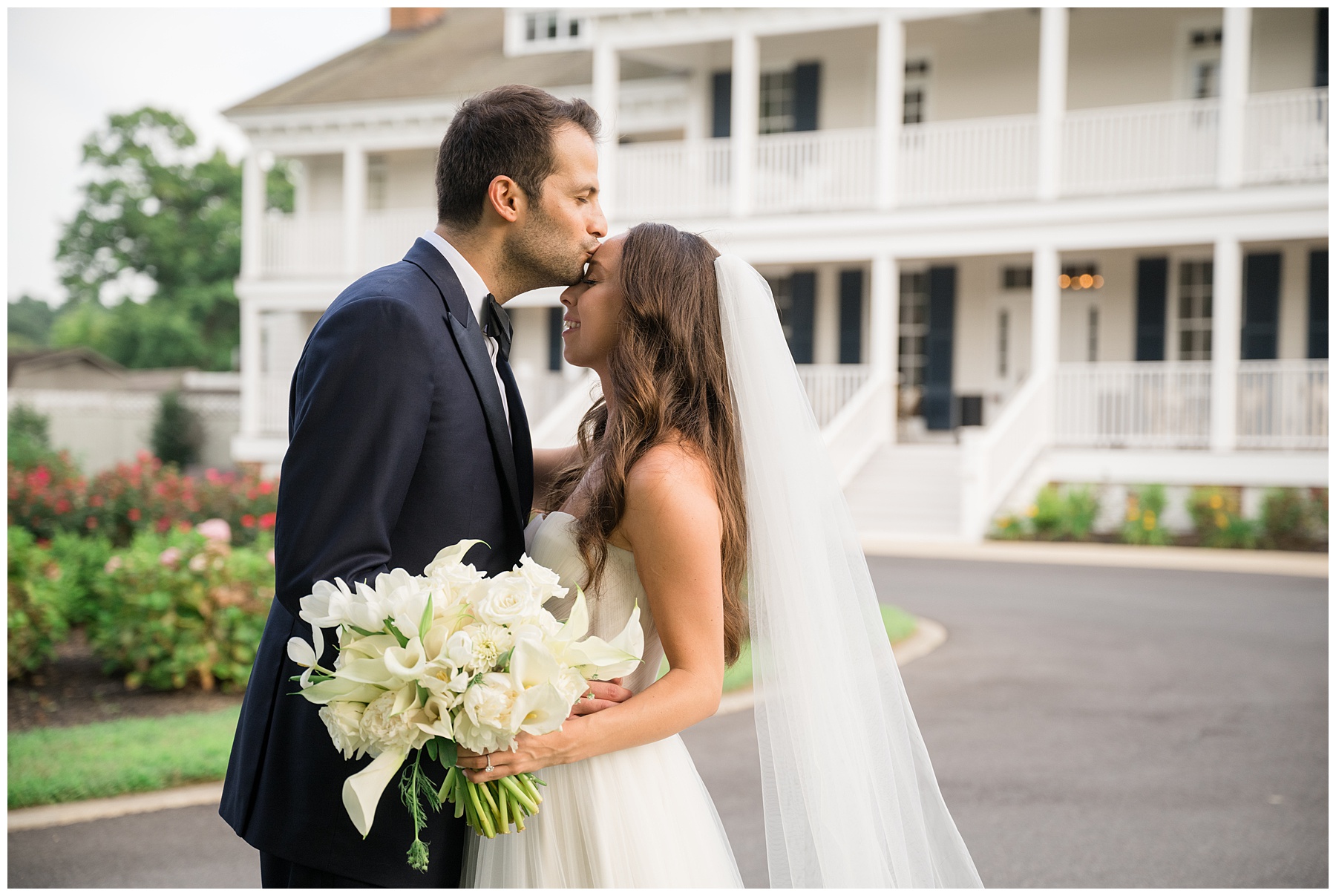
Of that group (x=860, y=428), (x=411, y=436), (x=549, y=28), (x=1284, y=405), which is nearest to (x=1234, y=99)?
(x=1284, y=405)

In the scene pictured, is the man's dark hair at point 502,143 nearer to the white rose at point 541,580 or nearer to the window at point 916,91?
the white rose at point 541,580

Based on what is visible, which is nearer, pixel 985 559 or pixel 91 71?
pixel 985 559

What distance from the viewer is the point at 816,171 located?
745 inches

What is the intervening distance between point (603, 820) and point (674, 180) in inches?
694

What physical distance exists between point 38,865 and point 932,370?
17339mm

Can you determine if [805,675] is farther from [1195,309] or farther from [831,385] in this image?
[1195,309]

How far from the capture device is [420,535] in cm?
226

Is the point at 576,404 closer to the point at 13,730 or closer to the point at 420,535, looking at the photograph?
the point at 13,730

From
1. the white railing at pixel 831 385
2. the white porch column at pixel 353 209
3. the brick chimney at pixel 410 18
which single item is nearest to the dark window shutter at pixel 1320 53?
the white railing at pixel 831 385

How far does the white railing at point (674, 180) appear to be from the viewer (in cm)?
1920

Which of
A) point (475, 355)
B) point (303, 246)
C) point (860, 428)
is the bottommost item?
→ point (860, 428)

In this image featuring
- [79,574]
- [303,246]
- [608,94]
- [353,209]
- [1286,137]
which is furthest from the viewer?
[303,246]

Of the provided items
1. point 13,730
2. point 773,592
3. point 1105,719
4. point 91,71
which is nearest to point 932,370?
point 1105,719

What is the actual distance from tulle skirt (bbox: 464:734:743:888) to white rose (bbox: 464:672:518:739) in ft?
2.15
